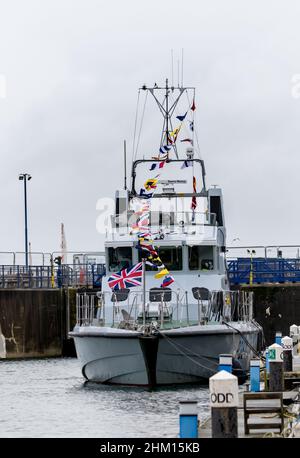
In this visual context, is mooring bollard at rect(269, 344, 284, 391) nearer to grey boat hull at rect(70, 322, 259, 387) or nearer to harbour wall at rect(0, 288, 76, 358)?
grey boat hull at rect(70, 322, 259, 387)

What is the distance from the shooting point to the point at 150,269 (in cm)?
3366

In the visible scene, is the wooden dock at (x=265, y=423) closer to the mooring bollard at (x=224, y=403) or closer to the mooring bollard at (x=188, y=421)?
the mooring bollard at (x=188, y=421)

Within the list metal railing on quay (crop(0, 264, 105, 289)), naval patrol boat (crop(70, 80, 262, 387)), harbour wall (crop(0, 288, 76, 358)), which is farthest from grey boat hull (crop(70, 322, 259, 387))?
metal railing on quay (crop(0, 264, 105, 289))

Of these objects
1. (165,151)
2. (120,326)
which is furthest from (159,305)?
(165,151)

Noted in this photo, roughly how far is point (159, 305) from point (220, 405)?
14.7 meters

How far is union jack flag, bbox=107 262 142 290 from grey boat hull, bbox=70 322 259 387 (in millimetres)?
1589

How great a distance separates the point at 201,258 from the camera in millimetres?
33750

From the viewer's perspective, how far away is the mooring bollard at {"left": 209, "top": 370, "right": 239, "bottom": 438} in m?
16.4

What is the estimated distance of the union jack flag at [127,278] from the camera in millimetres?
31991

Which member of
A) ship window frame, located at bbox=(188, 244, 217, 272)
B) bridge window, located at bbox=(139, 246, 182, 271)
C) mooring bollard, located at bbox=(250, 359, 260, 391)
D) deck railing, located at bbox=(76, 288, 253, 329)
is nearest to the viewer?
mooring bollard, located at bbox=(250, 359, 260, 391)

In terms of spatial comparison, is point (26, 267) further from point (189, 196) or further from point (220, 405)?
point (220, 405)

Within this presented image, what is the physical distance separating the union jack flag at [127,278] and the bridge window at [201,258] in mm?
1913

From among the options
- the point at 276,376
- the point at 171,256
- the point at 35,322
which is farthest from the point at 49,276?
the point at 276,376
